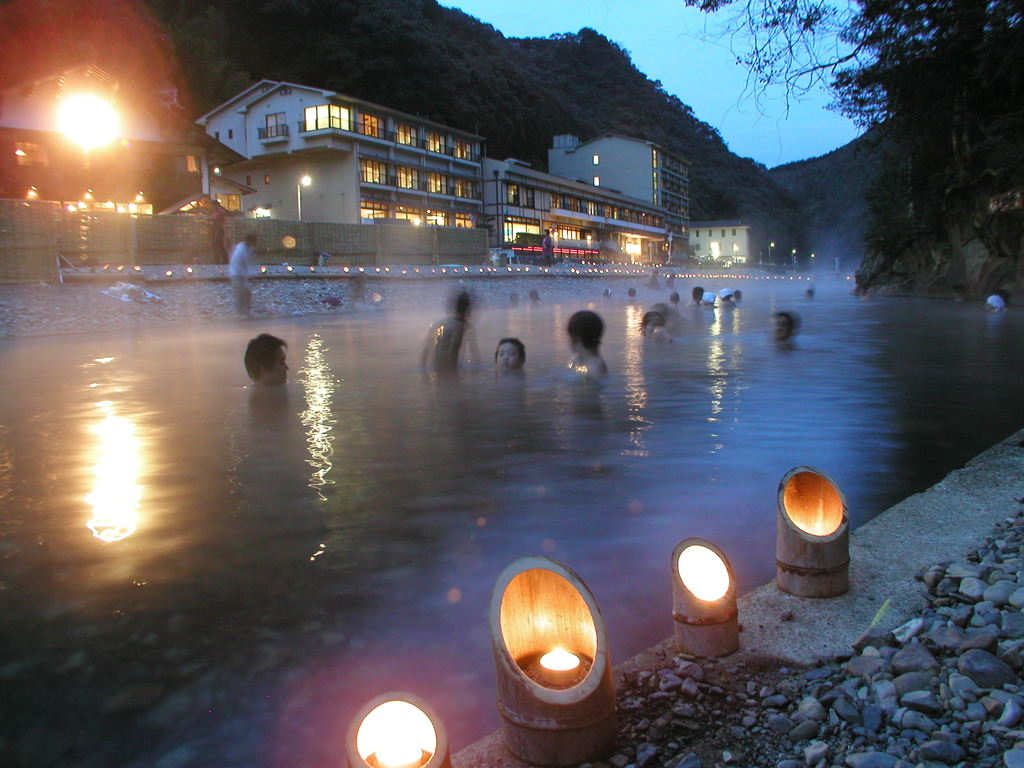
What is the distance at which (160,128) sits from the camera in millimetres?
34656

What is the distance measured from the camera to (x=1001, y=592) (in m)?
2.72

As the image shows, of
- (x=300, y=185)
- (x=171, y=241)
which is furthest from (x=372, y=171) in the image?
(x=171, y=241)

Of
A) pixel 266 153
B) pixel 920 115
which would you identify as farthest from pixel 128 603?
pixel 266 153

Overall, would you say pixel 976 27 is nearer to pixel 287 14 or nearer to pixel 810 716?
pixel 810 716

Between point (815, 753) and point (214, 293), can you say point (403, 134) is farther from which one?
point (815, 753)

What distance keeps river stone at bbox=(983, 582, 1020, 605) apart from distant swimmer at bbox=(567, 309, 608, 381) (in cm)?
712

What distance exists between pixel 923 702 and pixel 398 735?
1518mm

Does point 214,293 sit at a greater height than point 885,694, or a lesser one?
greater

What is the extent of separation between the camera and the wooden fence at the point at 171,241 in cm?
1744

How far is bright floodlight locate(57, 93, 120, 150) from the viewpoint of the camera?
1218 inches

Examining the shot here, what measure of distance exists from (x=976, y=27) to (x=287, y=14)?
5274 centimetres

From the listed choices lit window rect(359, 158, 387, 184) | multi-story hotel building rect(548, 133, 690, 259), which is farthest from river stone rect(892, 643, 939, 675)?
multi-story hotel building rect(548, 133, 690, 259)

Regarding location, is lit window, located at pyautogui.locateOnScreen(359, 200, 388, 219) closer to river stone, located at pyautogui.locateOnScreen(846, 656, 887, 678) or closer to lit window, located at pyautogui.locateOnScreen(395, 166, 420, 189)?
lit window, located at pyautogui.locateOnScreen(395, 166, 420, 189)

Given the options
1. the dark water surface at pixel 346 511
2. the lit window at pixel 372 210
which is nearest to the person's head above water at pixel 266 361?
the dark water surface at pixel 346 511
